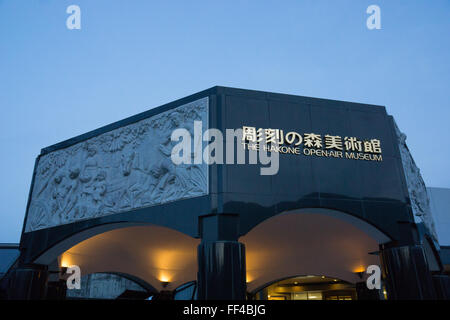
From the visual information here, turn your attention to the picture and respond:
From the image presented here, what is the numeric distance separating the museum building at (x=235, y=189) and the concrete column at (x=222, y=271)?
2 cm

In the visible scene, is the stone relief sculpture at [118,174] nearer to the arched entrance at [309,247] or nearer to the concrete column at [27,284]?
the concrete column at [27,284]

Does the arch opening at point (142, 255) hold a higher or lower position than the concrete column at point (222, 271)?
higher

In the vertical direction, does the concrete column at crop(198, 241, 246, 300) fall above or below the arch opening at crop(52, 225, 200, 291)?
below

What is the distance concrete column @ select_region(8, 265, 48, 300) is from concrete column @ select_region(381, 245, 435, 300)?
36.0 ft

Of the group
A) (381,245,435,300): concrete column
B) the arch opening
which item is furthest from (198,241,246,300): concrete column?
the arch opening

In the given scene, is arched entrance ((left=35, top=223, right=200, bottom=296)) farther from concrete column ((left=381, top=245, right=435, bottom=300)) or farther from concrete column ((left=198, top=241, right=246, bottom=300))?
concrete column ((left=381, top=245, right=435, bottom=300))

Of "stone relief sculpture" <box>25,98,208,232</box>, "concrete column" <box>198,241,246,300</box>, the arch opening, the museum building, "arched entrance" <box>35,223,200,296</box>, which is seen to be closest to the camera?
"concrete column" <box>198,241,246,300</box>

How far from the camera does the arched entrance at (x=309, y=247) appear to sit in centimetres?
1275

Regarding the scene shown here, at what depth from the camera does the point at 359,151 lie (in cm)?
1129

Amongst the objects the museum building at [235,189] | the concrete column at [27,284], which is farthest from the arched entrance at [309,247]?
the concrete column at [27,284]

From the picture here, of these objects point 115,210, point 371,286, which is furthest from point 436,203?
point 115,210

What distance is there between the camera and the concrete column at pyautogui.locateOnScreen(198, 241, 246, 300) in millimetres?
8945

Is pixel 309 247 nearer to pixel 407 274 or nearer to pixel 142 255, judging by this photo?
pixel 407 274

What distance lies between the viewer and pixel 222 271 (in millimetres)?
9070
